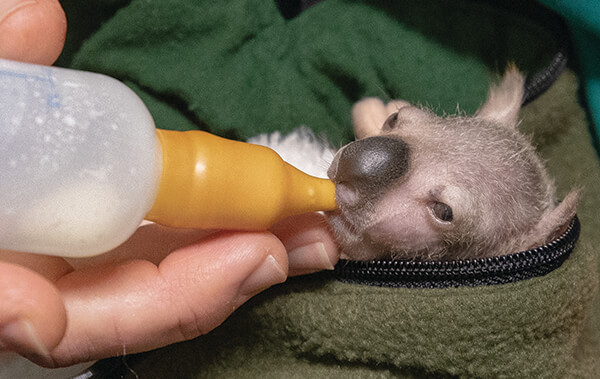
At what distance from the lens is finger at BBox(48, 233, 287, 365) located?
2.50 feet

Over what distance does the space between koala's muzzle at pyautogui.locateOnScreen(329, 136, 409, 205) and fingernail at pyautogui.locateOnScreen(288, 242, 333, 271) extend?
4.9 inches

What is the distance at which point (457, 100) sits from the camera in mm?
1429

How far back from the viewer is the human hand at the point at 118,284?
28.4 inches

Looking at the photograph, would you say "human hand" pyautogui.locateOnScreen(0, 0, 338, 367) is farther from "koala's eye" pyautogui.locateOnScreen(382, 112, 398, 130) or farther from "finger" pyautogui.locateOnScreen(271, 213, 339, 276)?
"koala's eye" pyautogui.locateOnScreen(382, 112, 398, 130)

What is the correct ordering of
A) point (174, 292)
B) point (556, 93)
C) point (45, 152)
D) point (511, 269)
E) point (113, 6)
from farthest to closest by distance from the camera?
point (556, 93)
point (113, 6)
point (511, 269)
point (174, 292)
point (45, 152)

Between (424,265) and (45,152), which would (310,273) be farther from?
(45,152)

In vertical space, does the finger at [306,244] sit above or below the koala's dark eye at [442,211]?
below

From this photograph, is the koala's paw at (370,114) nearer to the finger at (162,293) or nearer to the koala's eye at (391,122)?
the koala's eye at (391,122)

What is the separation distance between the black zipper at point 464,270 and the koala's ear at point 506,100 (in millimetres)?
400

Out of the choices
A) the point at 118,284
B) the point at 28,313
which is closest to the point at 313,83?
the point at 118,284

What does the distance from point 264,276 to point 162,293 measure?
0.15 metres

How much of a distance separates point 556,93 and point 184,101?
3.21 feet

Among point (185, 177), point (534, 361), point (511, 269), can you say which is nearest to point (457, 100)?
point (511, 269)

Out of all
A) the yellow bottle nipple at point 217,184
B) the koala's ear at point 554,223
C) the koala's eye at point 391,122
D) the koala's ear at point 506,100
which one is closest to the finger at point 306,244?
the yellow bottle nipple at point 217,184
